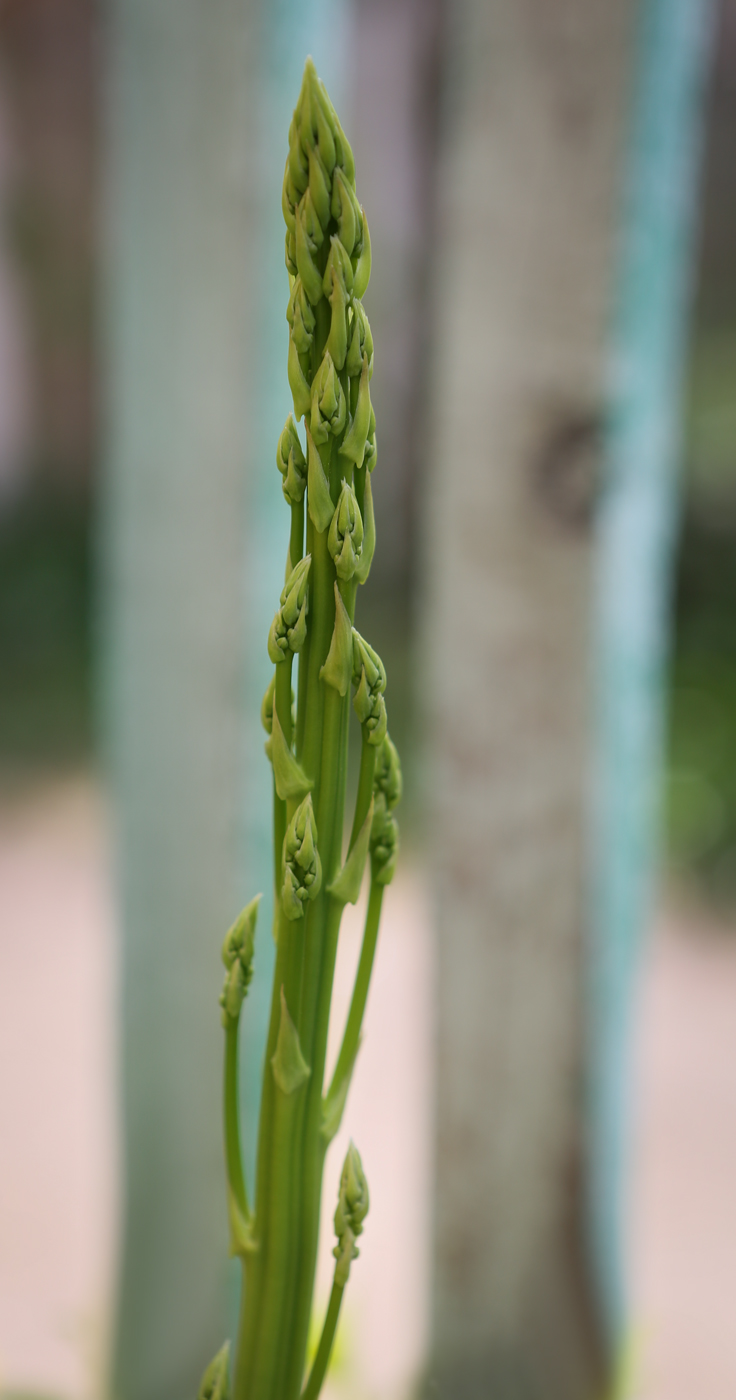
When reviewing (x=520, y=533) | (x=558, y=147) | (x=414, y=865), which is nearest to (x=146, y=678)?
(x=520, y=533)

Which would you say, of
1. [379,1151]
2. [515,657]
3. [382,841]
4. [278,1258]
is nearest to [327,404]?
[382,841]

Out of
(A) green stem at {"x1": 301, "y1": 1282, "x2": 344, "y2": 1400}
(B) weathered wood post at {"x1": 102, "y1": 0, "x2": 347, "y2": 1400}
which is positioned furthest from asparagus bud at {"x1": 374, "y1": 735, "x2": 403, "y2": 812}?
(B) weathered wood post at {"x1": 102, "y1": 0, "x2": 347, "y2": 1400}

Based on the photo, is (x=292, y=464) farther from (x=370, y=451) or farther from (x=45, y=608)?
(x=45, y=608)

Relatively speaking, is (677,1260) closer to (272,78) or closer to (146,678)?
(146,678)

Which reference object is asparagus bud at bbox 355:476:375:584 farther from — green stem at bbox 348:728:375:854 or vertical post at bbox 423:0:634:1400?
vertical post at bbox 423:0:634:1400

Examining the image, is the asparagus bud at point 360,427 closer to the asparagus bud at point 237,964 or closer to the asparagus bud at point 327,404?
the asparagus bud at point 327,404

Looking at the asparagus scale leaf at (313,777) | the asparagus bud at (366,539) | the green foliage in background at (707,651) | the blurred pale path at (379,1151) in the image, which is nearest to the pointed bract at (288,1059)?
the asparagus scale leaf at (313,777)

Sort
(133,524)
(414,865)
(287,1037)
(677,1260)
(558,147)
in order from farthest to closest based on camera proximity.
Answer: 1. (414,865)
2. (677,1260)
3. (133,524)
4. (558,147)
5. (287,1037)
